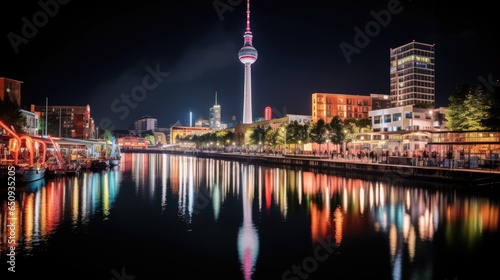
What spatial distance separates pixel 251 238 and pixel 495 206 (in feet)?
57.4

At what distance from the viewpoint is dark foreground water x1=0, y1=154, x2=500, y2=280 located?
1370cm

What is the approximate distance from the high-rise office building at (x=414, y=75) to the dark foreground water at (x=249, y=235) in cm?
14424

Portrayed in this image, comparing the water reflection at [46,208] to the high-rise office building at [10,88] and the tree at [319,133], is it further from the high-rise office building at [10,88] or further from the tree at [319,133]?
the high-rise office building at [10,88]

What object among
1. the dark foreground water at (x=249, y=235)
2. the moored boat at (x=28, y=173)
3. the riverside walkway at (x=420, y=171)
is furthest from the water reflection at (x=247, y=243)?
the moored boat at (x=28, y=173)

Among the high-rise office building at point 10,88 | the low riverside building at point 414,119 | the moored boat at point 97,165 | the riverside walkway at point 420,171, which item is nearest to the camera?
the riverside walkway at point 420,171

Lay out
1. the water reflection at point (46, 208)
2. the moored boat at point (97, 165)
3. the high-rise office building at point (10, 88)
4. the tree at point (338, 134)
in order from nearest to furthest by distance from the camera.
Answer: the water reflection at point (46, 208), the moored boat at point (97, 165), the tree at point (338, 134), the high-rise office building at point (10, 88)

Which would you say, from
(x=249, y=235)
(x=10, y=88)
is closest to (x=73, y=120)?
(x=10, y=88)

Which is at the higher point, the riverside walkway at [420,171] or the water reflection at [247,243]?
the riverside walkway at [420,171]

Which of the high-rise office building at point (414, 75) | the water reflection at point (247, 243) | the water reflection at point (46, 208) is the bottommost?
the water reflection at point (247, 243)

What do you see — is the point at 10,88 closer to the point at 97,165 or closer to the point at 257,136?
the point at 97,165

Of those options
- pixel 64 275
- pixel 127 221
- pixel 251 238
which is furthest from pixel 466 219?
pixel 64 275

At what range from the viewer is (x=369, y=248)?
16.1m

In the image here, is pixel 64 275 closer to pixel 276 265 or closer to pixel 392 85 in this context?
pixel 276 265

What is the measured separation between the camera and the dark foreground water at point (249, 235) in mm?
13703
